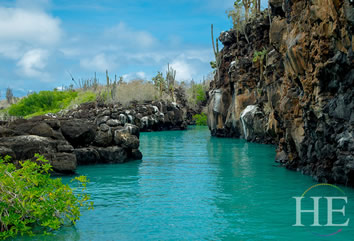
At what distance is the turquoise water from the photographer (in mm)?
9469

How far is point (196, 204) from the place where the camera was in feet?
40.8

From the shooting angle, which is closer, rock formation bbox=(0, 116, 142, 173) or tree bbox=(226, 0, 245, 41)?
rock formation bbox=(0, 116, 142, 173)

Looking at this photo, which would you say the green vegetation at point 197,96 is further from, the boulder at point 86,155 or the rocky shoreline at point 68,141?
the boulder at point 86,155

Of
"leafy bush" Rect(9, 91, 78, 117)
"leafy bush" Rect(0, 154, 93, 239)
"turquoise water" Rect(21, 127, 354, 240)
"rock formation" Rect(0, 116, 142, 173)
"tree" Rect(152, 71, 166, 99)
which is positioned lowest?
"turquoise water" Rect(21, 127, 354, 240)

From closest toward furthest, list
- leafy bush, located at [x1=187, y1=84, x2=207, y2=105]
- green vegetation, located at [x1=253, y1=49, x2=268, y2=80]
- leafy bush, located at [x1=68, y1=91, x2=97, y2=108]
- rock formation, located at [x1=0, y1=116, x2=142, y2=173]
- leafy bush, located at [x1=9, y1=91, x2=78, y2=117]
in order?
rock formation, located at [x1=0, y1=116, x2=142, y2=173]
green vegetation, located at [x1=253, y1=49, x2=268, y2=80]
leafy bush, located at [x1=68, y1=91, x2=97, y2=108]
leafy bush, located at [x1=9, y1=91, x2=78, y2=117]
leafy bush, located at [x1=187, y1=84, x2=207, y2=105]

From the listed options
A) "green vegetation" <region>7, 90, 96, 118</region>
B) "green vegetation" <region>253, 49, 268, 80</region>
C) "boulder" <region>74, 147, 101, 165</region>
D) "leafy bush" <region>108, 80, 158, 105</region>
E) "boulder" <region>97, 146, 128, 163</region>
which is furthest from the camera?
"green vegetation" <region>7, 90, 96, 118</region>

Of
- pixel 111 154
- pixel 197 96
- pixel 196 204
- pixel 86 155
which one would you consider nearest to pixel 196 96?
pixel 197 96

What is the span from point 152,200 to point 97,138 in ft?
33.6

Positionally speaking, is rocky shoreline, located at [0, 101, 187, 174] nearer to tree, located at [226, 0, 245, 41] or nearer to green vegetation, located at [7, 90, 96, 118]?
tree, located at [226, 0, 245, 41]

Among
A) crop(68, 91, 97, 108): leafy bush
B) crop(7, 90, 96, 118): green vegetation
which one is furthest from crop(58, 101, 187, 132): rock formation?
crop(7, 90, 96, 118): green vegetation

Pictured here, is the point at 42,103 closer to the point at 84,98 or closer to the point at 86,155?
the point at 84,98

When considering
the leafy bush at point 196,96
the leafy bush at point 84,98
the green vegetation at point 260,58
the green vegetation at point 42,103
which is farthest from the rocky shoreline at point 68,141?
the green vegetation at point 42,103

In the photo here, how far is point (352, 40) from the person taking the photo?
1271 centimetres

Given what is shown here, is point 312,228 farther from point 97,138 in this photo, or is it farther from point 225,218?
point 97,138
